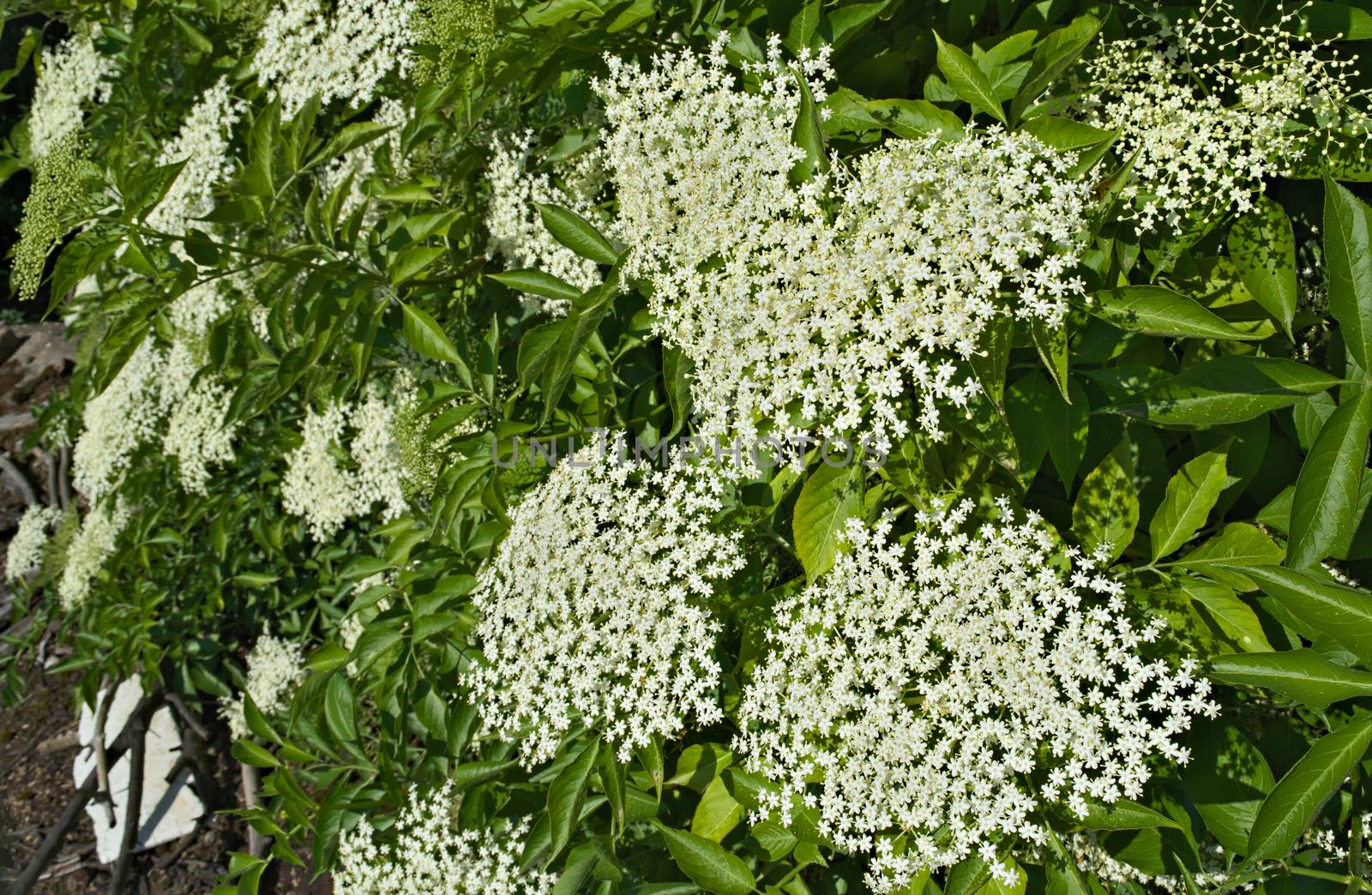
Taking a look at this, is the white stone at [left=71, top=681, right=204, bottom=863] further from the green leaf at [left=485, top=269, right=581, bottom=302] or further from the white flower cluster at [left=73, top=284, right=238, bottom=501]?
the green leaf at [left=485, top=269, right=581, bottom=302]

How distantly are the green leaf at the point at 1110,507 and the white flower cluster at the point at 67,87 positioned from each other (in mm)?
4001

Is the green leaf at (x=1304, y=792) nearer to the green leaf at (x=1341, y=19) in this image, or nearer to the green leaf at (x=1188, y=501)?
the green leaf at (x=1188, y=501)

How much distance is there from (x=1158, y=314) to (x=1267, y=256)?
401 mm

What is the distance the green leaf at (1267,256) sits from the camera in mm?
1836

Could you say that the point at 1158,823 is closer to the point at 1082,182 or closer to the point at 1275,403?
the point at 1275,403

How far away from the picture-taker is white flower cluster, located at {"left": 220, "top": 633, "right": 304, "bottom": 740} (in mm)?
4434

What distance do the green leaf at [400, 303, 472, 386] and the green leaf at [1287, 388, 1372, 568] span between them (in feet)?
6.43

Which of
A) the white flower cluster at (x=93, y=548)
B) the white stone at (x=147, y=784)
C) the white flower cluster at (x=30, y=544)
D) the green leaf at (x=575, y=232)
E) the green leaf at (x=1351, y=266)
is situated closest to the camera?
the green leaf at (x=1351, y=266)

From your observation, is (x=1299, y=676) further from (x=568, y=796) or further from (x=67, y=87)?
(x=67, y=87)

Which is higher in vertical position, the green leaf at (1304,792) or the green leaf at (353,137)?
the green leaf at (353,137)

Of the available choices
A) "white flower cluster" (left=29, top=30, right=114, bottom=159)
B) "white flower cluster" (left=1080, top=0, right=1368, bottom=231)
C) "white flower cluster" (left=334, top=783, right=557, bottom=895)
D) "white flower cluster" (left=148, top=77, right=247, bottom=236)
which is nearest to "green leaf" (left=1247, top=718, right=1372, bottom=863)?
"white flower cluster" (left=1080, top=0, right=1368, bottom=231)

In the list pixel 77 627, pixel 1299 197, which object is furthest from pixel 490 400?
pixel 77 627

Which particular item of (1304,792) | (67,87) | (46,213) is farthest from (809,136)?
(67,87)

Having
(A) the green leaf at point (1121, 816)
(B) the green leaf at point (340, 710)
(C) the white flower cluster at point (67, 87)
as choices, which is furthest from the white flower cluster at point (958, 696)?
(C) the white flower cluster at point (67, 87)
